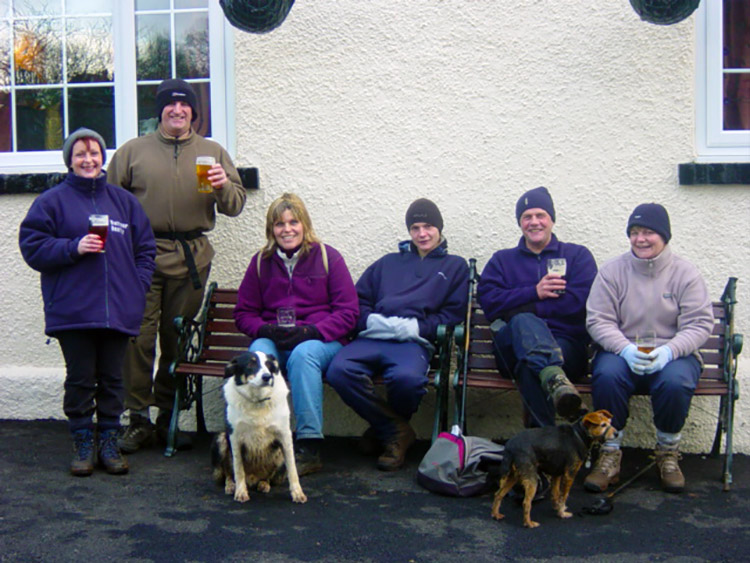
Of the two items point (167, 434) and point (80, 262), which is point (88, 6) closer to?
point (80, 262)

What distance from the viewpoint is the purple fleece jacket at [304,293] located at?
19.0 feet

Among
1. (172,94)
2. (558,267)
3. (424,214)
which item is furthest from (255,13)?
(558,267)

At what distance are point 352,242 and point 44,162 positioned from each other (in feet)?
7.72

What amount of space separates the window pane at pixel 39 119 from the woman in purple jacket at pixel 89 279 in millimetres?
1741

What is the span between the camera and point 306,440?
5488 mm

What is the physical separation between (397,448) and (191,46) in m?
3.23

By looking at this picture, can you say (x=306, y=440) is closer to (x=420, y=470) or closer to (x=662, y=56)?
(x=420, y=470)

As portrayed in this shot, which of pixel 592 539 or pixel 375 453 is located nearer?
pixel 592 539

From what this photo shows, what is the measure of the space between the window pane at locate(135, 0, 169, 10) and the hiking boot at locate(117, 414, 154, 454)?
9.55ft

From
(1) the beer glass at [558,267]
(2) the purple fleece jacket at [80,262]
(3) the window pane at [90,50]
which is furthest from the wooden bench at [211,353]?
(3) the window pane at [90,50]

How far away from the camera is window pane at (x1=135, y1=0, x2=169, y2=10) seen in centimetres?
678

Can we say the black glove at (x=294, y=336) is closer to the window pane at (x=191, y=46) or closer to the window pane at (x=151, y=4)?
the window pane at (x=191, y=46)

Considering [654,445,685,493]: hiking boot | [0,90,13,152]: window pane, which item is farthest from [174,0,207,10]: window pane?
[654,445,685,493]: hiking boot

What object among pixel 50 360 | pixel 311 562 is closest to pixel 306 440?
pixel 311 562
